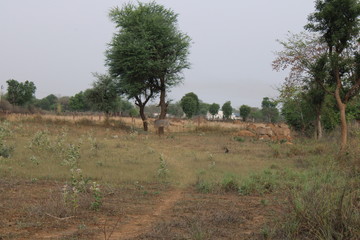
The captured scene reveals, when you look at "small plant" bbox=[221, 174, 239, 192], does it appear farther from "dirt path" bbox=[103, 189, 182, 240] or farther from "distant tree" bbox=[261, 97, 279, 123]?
"distant tree" bbox=[261, 97, 279, 123]

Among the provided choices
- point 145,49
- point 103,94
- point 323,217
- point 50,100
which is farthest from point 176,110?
point 323,217

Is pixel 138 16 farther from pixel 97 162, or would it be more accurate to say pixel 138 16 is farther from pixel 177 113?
pixel 177 113

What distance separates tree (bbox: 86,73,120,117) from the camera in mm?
30016

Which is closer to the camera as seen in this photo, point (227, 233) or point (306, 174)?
point (227, 233)

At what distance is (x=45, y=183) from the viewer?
25.1 feet

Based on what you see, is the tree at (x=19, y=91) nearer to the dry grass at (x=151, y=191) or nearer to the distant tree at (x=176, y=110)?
the distant tree at (x=176, y=110)

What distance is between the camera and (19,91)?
46531 mm

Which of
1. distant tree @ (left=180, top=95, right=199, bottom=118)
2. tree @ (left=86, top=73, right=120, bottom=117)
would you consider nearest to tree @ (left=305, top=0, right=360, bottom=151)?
A: tree @ (left=86, top=73, right=120, bottom=117)

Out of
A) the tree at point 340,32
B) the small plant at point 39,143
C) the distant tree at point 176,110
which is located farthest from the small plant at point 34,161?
the distant tree at point 176,110

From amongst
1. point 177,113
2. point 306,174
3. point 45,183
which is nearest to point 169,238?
point 45,183

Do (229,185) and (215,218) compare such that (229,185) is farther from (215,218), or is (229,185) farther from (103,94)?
(103,94)

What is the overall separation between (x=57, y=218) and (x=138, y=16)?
75.2ft

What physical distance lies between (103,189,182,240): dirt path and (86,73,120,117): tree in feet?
78.9

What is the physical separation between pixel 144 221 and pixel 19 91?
1855 inches
